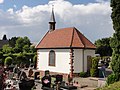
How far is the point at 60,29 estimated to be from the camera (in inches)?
1561

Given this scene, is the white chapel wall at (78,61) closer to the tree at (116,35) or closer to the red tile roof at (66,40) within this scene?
the red tile roof at (66,40)

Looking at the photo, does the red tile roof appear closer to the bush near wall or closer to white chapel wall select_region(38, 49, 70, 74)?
white chapel wall select_region(38, 49, 70, 74)

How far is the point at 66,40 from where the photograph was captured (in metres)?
35.8

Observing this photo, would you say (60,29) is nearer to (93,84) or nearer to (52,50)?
(52,50)

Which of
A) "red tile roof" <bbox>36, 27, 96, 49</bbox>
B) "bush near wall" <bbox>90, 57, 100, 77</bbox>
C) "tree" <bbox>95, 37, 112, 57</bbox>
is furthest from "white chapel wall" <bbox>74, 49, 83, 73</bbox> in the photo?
"tree" <bbox>95, 37, 112, 57</bbox>

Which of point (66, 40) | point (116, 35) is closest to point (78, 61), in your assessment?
point (66, 40)

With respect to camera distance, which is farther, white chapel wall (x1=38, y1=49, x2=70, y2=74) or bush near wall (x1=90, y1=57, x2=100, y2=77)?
white chapel wall (x1=38, y1=49, x2=70, y2=74)

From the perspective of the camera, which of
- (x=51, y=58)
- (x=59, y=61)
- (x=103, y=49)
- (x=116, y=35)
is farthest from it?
(x=103, y=49)

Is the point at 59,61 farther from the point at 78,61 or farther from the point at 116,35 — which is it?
the point at 116,35

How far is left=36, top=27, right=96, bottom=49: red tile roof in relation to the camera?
3481 cm

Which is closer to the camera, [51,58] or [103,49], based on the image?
[51,58]

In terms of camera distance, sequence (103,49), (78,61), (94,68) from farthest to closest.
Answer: (103,49), (78,61), (94,68)

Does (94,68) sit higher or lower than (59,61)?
lower

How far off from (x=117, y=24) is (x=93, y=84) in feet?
27.3
